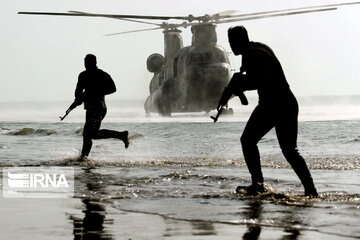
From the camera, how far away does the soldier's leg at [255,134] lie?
7.09 metres

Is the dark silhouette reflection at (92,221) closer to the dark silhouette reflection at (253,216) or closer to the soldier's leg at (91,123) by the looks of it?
the dark silhouette reflection at (253,216)

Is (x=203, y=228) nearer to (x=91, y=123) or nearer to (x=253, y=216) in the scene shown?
(x=253, y=216)

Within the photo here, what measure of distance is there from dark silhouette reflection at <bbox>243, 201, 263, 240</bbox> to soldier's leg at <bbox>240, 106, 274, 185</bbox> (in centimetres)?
73

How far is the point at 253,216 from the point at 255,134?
1.62 meters

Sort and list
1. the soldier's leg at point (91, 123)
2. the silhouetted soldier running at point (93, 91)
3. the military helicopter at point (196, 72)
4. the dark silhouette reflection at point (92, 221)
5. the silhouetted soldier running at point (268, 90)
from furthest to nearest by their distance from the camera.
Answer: the military helicopter at point (196, 72), the soldier's leg at point (91, 123), the silhouetted soldier running at point (93, 91), the silhouetted soldier running at point (268, 90), the dark silhouette reflection at point (92, 221)

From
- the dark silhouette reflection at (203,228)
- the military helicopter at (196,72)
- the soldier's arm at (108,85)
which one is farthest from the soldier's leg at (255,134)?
the military helicopter at (196,72)

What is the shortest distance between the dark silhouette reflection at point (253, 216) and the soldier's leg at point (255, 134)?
2.41 ft

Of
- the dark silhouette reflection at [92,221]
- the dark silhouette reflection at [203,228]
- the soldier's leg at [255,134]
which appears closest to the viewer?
the dark silhouette reflection at [92,221]

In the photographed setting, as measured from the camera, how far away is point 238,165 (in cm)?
1180

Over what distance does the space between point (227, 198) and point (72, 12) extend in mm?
24595

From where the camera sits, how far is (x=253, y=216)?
18.6 ft

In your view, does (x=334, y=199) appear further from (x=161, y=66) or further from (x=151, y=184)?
(x=161, y=66)

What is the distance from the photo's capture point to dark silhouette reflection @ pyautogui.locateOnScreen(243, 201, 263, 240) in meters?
4.80

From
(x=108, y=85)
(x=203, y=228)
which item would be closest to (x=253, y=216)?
(x=203, y=228)
